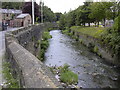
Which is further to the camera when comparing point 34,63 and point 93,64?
point 93,64

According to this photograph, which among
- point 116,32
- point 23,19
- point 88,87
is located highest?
point 23,19

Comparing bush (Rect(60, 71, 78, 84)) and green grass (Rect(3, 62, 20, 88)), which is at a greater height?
green grass (Rect(3, 62, 20, 88))

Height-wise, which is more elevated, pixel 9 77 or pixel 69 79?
pixel 9 77

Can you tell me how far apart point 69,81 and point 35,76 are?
21.8 ft

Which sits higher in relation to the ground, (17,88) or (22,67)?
(22,67)

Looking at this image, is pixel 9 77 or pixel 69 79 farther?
pixel 69 79

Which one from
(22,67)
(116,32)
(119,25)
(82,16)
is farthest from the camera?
(82,16)

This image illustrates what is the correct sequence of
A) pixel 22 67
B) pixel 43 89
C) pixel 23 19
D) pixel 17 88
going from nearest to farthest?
pixel 43 89
pixel 17 88
pixel 22 67
pixel 23 19

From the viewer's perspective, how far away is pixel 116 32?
54.0ft

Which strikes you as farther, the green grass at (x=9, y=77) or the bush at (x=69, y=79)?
the bush at (x=69, y=79)

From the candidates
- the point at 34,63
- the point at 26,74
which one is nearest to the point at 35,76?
the point at 26,74

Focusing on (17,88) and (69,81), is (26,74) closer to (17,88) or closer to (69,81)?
(17,88)

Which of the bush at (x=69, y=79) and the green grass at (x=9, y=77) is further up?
the green grass at (x=9, y=77)

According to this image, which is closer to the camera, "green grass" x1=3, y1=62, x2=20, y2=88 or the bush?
"green grass" x1=3, y1=62, x2=20, y2=88
